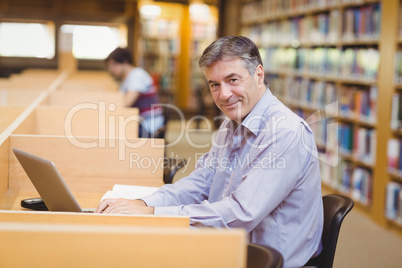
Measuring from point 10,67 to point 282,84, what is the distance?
5.16m

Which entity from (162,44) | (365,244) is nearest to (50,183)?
(365,244)

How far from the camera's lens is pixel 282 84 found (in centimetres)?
650

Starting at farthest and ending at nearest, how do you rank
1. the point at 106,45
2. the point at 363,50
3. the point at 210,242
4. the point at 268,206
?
1. the point at 106,45
2. the point at 363,50
3. the point at 268,206
4. the point at 210,242

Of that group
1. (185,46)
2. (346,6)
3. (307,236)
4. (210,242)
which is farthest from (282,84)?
(210,242)

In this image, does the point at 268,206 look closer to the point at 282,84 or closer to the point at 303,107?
the point at 303,107

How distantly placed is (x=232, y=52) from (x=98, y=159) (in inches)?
31.7

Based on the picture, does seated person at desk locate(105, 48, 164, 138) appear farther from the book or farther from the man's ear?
the man's ear

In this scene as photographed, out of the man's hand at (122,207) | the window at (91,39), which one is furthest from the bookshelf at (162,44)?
the man's hand at (122,207)

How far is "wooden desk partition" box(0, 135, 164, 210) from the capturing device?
2158mm

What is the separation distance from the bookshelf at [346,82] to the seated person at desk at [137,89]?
169cm

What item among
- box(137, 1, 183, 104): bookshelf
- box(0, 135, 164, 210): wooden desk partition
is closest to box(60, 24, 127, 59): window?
box(137, 1, 183, 104): bookshelf

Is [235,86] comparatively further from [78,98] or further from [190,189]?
[78,98]

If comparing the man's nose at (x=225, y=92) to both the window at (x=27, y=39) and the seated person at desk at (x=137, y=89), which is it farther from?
the window at (x=27, y=39)

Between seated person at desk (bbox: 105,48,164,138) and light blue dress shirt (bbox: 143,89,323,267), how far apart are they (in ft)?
10.2
